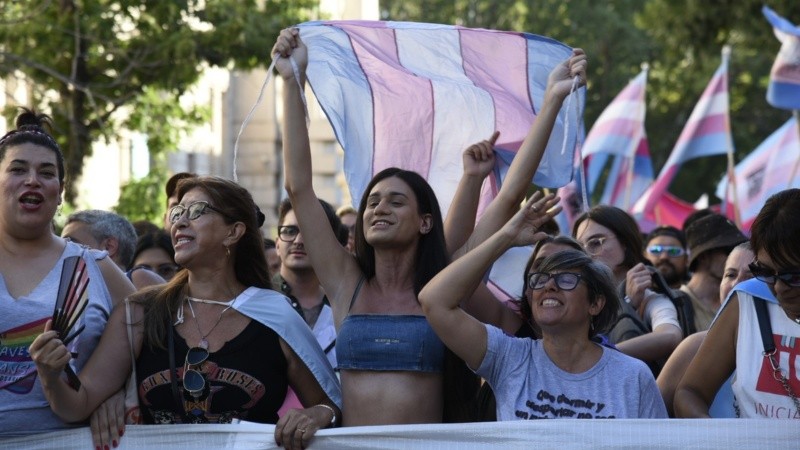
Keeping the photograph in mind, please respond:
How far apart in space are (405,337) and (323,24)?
1.61m

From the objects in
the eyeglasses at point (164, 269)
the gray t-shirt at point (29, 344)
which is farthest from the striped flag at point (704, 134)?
the gray t-shirt at point (29, 344)

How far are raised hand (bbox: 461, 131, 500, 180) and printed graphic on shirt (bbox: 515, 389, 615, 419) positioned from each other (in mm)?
1272

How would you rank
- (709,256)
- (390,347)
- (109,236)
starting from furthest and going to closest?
(709,256), (109,236), (390,347)

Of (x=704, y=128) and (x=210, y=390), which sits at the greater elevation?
(x=210, y=390)

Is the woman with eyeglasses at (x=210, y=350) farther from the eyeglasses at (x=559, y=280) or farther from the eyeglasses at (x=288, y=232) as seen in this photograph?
the eyeglasses at (x=288, y=232)

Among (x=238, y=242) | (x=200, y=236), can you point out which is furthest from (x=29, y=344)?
(x=238, y=242)

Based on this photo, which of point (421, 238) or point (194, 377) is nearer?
point (194, 377)

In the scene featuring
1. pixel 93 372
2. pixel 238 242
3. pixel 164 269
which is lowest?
pixel 164 269

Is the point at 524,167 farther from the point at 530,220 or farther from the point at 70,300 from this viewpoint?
the point at 70,300

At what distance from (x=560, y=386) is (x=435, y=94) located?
1826 millimetres

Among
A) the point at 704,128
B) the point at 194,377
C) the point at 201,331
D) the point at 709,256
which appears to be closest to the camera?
the point at 194,377

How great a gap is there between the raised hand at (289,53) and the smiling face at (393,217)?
565 mm

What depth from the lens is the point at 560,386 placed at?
493 centimetres

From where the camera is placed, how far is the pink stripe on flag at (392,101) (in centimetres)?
622
